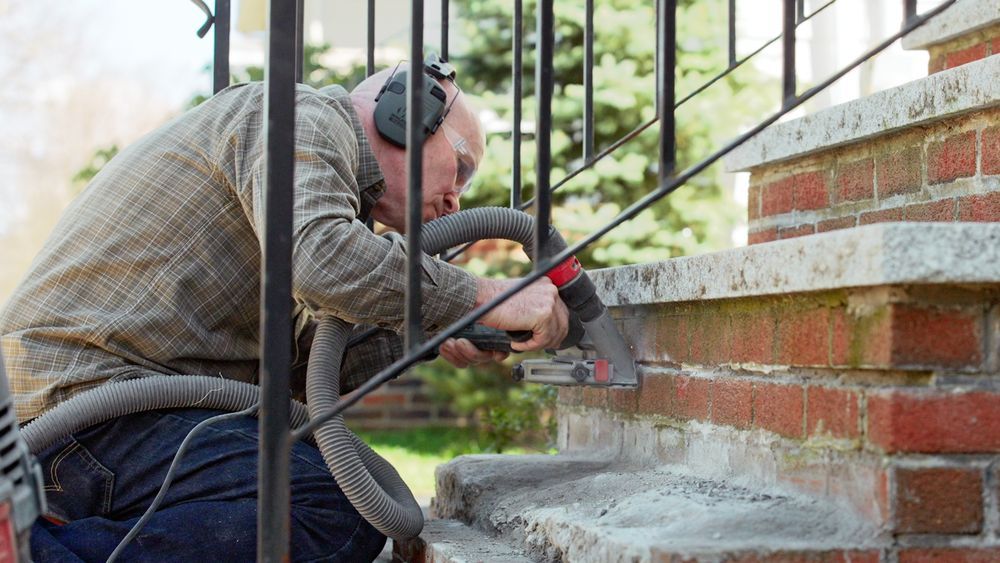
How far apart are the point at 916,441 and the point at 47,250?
1494 mm

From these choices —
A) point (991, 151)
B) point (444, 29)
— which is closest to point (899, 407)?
point (991, 151)

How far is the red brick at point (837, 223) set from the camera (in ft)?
6.75

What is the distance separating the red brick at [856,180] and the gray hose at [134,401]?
1.07 m

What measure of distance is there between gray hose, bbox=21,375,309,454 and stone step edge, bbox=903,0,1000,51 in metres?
1.39

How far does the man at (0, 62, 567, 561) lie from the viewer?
1.77 m

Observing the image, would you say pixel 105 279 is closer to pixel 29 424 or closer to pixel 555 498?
pixel 29 424

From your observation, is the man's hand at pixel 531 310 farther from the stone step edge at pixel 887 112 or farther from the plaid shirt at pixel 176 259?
the stone step edge at pixel 887 112

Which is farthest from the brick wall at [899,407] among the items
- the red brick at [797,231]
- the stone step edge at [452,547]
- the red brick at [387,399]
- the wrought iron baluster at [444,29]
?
the red brick at [387,399]

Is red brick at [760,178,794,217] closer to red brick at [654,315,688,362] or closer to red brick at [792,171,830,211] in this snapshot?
red brick at [792,171,830,211]

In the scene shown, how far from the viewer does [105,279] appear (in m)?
1.94

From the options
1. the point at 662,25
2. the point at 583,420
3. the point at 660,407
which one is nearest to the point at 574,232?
the point at 583,420

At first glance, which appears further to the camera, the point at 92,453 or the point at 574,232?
the point at 574,232

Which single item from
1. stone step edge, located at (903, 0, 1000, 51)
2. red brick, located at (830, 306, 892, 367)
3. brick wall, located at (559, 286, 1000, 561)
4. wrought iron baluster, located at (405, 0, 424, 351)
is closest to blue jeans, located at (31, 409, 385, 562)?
wrought iron baluster, located at (405, 0, 424, 351)

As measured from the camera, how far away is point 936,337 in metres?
1.29
